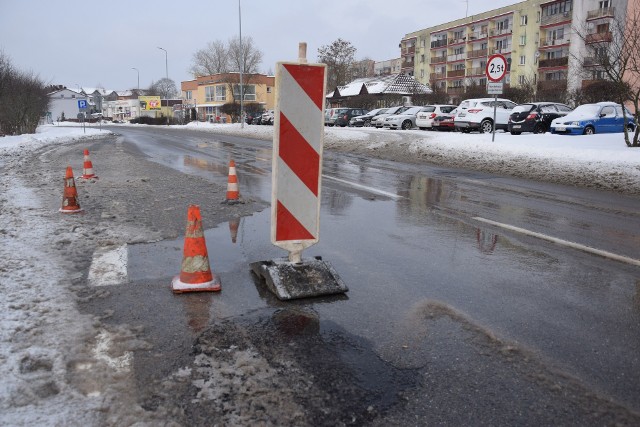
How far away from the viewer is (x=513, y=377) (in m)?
3.01

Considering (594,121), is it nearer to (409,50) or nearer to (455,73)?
(455,73)

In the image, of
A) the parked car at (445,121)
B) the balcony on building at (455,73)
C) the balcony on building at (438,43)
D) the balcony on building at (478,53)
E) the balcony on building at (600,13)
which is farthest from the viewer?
the balcony on building at (438,43)

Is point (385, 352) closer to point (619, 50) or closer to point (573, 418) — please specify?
point (573, 418)

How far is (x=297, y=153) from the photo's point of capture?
4.45 meters

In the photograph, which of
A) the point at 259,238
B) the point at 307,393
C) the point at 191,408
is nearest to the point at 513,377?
the point at 307,393

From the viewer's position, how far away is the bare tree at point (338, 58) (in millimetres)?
78750

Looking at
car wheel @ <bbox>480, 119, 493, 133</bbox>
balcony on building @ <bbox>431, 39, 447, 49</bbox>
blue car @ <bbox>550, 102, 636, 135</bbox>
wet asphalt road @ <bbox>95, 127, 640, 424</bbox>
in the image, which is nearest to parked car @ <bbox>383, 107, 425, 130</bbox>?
car wheel @ <bbox>480, 119, 493, 133</bbox>

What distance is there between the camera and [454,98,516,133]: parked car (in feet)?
84.4

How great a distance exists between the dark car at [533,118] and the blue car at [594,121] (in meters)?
1.84

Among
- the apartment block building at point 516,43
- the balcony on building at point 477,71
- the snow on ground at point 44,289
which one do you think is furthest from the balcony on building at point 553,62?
the snow on ground at point 44,289

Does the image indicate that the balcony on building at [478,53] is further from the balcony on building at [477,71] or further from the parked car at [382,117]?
the parked car at [382,117]

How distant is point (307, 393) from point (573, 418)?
135 centimetres

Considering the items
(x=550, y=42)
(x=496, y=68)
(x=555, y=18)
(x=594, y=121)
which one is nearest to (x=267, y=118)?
(x=594, y=121)

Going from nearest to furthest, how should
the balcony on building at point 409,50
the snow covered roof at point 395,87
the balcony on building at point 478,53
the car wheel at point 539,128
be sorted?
the car wheel at point 539,128 → the snow covered roof at point 395,87 → the balcony on building at point 478,53 → the balcony on building at point 409,50
